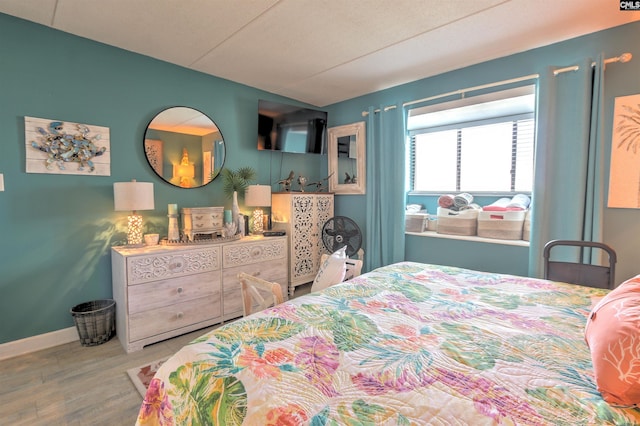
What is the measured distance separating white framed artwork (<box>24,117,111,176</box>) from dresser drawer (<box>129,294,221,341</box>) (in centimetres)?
125

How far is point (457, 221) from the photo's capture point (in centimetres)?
309

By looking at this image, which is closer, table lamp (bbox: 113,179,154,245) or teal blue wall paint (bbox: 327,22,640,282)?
teal blue wall paint (bbox: 327,22,640,282)

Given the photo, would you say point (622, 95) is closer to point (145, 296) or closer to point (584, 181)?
point (584, 181)

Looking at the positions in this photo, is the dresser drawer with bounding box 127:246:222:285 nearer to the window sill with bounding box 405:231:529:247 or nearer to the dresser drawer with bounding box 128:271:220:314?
the dresser drawer with bounding box 128:271:220:314

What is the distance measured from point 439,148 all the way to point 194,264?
9.87 ft

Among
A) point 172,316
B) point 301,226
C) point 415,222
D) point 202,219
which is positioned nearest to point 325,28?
point 202,219

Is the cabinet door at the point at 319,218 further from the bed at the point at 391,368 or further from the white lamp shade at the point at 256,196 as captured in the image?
the bed at the point at 391,368

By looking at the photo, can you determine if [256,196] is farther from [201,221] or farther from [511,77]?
[511,77]

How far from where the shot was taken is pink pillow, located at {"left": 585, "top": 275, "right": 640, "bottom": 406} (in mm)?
714

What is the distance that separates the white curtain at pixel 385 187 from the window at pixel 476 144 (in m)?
0.34

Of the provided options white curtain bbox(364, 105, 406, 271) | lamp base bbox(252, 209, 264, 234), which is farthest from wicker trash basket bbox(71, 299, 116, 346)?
white curtain bbox(364, 105, 406, 271)

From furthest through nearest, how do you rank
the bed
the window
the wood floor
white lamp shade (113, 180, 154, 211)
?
the window → white lamp shade (113, 180, 154, 211) → the wood floor → the bed

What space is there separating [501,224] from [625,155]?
0.97m

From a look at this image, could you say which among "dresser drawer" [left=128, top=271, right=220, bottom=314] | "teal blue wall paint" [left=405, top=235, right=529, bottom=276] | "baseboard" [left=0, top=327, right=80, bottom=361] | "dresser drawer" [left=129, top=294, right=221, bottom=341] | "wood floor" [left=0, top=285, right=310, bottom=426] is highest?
"teal blue wall paint" [left=405, top=235, right=529, bottom=276]
